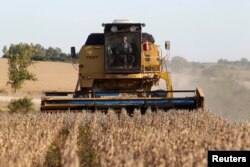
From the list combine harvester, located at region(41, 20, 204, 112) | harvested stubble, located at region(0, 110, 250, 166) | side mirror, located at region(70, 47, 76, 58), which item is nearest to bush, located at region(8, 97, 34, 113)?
side mirror, located at region(70, 47, 76, 58)

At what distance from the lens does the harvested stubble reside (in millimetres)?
7832

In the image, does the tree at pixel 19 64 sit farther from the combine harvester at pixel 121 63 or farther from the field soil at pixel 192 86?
the combine harvester at pixel 121 63

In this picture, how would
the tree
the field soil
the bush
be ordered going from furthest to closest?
the tree, the field soil, the bush

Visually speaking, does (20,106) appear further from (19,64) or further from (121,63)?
(19,64)

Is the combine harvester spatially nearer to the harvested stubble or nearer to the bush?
the harvested stubble

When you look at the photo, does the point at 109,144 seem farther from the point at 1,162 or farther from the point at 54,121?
the point at 54,121

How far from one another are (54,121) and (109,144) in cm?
555

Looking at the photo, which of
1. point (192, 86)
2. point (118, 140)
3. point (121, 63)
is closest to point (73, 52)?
point (121, 63)

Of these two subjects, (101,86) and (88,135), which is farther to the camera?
(101,86)

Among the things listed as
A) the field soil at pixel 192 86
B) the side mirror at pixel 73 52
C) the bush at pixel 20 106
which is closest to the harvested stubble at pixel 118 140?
the side mirror at pixel 73 52

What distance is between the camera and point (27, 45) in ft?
170

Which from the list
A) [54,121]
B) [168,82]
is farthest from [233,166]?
[168,82]

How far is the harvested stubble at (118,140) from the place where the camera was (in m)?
7.83

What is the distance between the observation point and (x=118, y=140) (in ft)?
33.9
